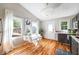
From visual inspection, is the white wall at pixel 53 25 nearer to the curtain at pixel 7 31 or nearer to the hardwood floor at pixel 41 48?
the hardwood floor at pixel 41 48

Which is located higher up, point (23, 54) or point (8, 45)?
point (8, 45)

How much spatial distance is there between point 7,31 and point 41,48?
73 centimetres

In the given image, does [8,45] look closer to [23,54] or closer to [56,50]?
[23,54]

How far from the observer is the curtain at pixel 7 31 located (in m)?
1.93

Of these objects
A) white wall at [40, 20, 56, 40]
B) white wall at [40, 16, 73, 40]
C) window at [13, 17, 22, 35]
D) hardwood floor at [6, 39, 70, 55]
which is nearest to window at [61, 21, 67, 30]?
white wall at [40, 16, 73, 40]

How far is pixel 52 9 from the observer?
77.6 inches

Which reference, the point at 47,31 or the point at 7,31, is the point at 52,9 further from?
the point at 7,31

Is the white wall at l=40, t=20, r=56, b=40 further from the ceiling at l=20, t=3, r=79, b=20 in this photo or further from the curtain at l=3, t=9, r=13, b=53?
the curtain at l=3, t=9, r=13, b=53

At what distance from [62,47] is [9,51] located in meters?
1.02

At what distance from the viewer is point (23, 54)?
1.98 metres

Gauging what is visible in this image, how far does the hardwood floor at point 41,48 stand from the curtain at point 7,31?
0.12m

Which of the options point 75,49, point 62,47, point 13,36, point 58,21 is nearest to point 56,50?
point 62,47

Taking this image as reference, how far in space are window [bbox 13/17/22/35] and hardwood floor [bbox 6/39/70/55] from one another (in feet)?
0.90
